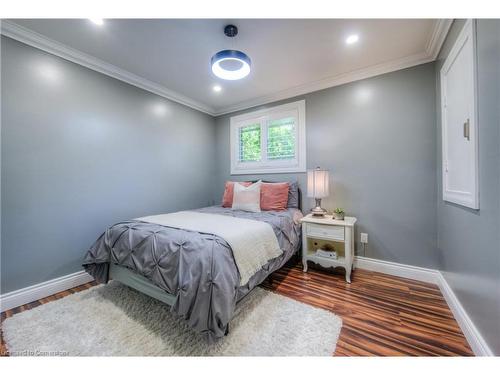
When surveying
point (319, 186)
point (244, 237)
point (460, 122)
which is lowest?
point (244, 237)

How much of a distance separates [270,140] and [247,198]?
3.71 ft

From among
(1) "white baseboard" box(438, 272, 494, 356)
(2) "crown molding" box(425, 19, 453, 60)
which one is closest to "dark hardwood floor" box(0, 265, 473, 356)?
(1) "white baseboard" box(438, 272, 494, 356)

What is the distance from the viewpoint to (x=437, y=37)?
177cm

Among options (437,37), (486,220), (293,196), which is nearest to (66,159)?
(293,196)

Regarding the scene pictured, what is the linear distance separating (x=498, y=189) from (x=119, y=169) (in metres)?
3.27

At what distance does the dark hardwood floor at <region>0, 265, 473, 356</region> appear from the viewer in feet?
4.16

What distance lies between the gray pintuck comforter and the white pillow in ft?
2.88

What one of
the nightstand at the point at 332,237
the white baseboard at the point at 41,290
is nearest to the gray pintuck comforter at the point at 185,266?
the white baseboard at the point at 41,290

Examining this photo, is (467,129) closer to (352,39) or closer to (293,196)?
(352,39)

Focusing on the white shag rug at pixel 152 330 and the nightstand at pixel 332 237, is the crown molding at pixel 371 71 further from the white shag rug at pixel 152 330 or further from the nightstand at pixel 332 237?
the white shag rug at pixel 152 330

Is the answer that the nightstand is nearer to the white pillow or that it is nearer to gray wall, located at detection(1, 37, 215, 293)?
the white pillow

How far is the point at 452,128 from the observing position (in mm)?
1619
